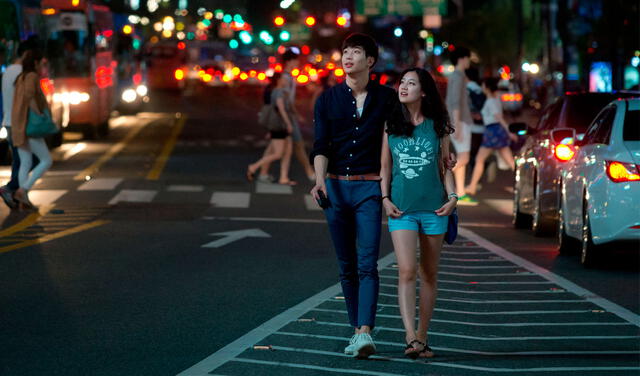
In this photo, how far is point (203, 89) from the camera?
89.1m

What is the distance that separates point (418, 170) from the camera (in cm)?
809

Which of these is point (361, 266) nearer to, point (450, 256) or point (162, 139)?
point (450, 256)

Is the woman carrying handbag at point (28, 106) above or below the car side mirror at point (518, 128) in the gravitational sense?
above

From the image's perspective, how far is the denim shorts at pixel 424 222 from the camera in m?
8.11

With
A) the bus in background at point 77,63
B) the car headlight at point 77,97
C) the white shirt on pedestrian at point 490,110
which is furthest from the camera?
the car headlight at point 77,97

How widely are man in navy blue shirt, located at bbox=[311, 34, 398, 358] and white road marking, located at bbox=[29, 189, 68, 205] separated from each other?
10.5 m

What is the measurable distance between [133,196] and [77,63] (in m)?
16.6

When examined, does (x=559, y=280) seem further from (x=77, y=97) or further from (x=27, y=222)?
(x=77, y=97)

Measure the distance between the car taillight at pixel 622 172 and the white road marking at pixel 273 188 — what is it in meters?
9.17

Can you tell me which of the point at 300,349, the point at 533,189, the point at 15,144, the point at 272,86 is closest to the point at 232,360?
the point at 300,349

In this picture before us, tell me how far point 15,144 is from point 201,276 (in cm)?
618

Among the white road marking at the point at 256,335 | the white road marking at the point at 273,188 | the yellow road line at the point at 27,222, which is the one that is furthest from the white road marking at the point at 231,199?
the white road marking at the point at 256,335

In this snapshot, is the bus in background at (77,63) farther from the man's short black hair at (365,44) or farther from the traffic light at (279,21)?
the man's short black hair at (365,44)

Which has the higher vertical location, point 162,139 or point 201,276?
point 201,276
